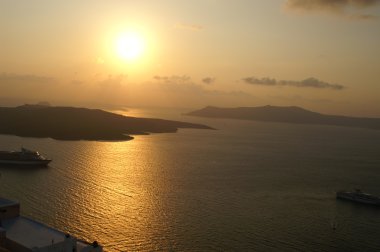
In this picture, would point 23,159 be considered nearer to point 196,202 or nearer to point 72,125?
point 196,202

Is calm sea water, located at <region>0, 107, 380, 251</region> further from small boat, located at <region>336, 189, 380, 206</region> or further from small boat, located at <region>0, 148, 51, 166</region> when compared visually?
small boat, located at <region>0, 148, 51, 166</region>

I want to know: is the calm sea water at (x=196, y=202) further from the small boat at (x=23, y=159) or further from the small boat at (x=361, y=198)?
the small boat at (x=23, y=159)

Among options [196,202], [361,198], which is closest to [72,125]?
[196,202]

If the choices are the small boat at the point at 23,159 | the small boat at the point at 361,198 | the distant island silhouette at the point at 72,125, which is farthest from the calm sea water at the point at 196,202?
the distant island silhouette at the point at 72,125

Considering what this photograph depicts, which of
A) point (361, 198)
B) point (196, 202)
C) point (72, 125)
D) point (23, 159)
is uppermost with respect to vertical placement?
point (72, 125)

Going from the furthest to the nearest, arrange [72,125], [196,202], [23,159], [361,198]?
[72,125] < [23,159] < [361,198] < [196,202]

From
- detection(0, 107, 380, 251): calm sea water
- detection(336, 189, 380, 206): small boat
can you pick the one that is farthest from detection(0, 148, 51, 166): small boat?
detection(336, 189, 380, 206): small boat
